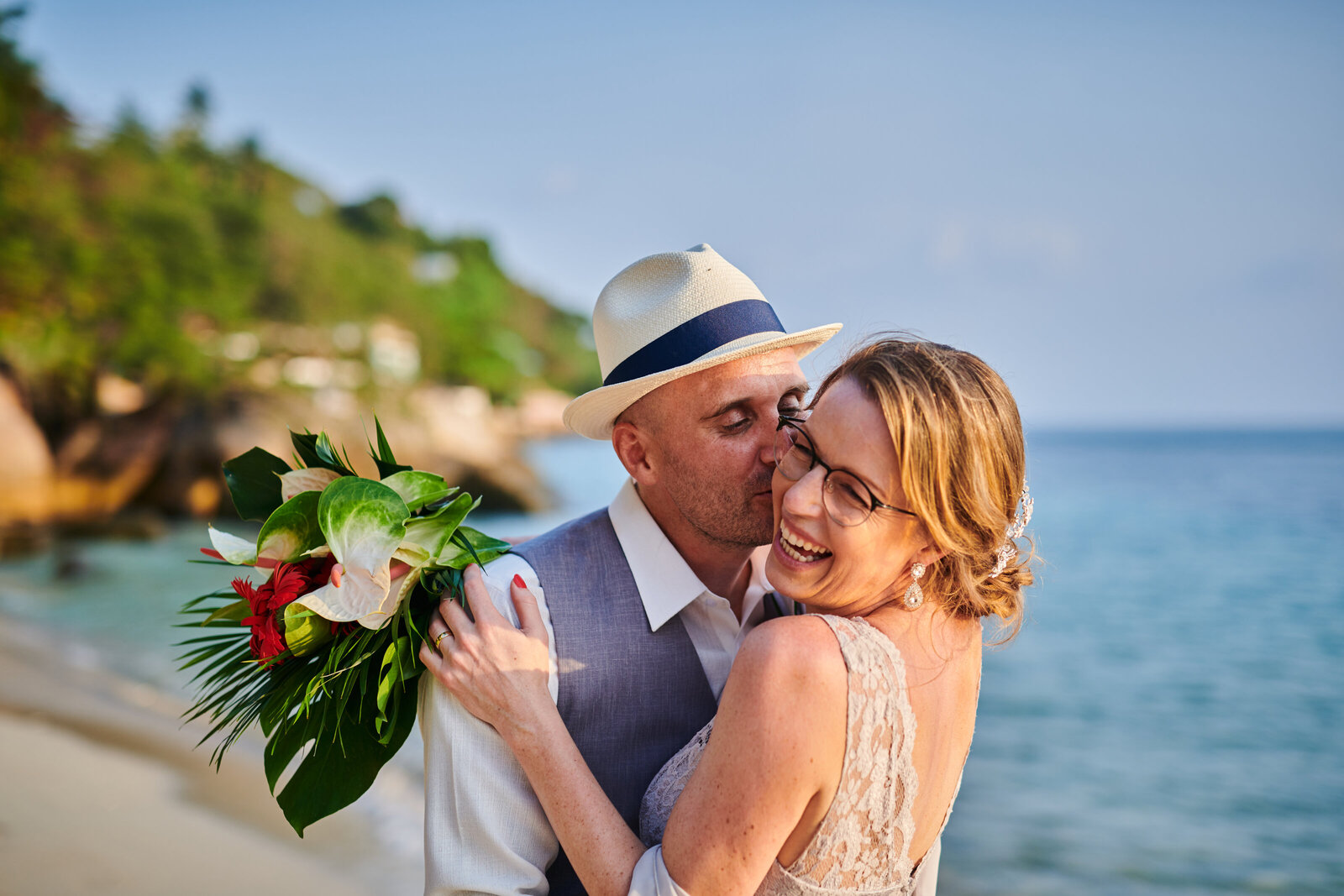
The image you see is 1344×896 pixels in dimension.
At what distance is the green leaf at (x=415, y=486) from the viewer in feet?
7.22

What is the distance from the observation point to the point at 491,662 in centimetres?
211

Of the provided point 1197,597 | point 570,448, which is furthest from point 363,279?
point 1197,597

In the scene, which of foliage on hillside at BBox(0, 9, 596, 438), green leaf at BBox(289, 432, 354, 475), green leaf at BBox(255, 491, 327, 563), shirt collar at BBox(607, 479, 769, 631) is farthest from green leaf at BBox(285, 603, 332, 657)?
foliage on hillside at BBox(0, 9, 596, 438)

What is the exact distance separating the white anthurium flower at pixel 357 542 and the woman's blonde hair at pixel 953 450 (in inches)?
41.8

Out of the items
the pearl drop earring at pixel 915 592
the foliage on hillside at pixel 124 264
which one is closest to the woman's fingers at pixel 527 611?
the pearl drop earring at pixel 915 592

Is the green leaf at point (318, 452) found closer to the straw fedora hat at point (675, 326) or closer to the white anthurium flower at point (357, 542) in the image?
the white anthurium flower at point (357, 542)

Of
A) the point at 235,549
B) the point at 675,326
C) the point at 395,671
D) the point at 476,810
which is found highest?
the point at 675,326

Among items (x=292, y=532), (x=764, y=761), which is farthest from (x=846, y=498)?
(x=292, y=532)

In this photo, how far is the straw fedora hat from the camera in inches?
100

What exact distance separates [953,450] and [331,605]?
1.35m

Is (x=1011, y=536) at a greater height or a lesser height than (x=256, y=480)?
lesser

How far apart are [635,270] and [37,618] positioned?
12.4 meters

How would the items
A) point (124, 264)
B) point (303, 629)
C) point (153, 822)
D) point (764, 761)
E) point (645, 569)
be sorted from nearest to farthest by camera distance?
point (764, 761)
point (303, 629)
point (645, 569)
point (153, 822)
point (124, 264)

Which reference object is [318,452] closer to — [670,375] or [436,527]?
[436,527]
